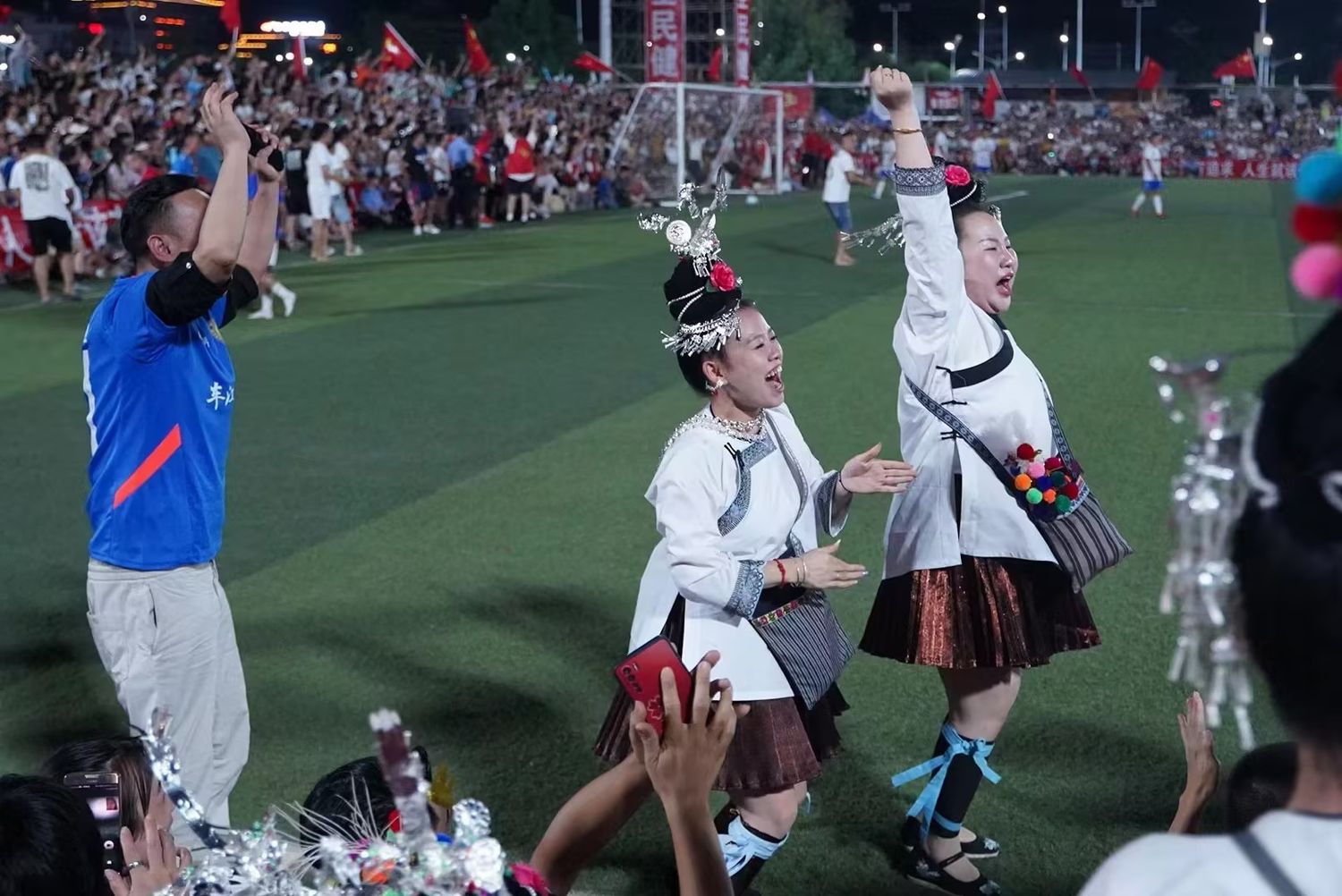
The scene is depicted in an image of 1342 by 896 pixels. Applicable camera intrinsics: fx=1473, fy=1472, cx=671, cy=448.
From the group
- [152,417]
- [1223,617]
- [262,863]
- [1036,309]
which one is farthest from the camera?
[1036,309]

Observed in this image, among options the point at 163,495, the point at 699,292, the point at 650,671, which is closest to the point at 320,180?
the point at 163,495

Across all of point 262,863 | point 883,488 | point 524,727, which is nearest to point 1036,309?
point 524,727

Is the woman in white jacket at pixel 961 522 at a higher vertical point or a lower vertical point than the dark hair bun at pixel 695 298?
lower

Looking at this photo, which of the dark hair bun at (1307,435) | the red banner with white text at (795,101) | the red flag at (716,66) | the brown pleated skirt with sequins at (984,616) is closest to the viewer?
the dark hair bun at (1307,435)

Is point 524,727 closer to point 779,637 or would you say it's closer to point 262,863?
point 779,637

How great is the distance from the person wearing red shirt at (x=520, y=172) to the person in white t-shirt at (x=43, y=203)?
432 inches

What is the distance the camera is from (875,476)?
3.64 meters

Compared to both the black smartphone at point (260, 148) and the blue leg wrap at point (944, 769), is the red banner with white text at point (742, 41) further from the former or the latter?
the blue leg wrap at point (944, 769)

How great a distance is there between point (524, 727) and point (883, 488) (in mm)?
2119

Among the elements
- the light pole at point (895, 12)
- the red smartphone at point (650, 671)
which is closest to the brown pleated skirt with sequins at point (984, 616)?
the red smartphone at point (650, 671)

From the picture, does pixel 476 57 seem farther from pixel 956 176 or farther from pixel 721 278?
pixel 721 278

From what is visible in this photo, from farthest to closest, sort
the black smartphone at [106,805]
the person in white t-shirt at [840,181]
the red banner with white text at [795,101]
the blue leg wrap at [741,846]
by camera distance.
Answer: the red banner with white text at [795,101]
the person in white t-shirt at [840,181]
the blue leg wrap at [741,846]
the black smartphone at [106,805]

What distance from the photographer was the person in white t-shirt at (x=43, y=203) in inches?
593

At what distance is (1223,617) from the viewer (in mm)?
1438
